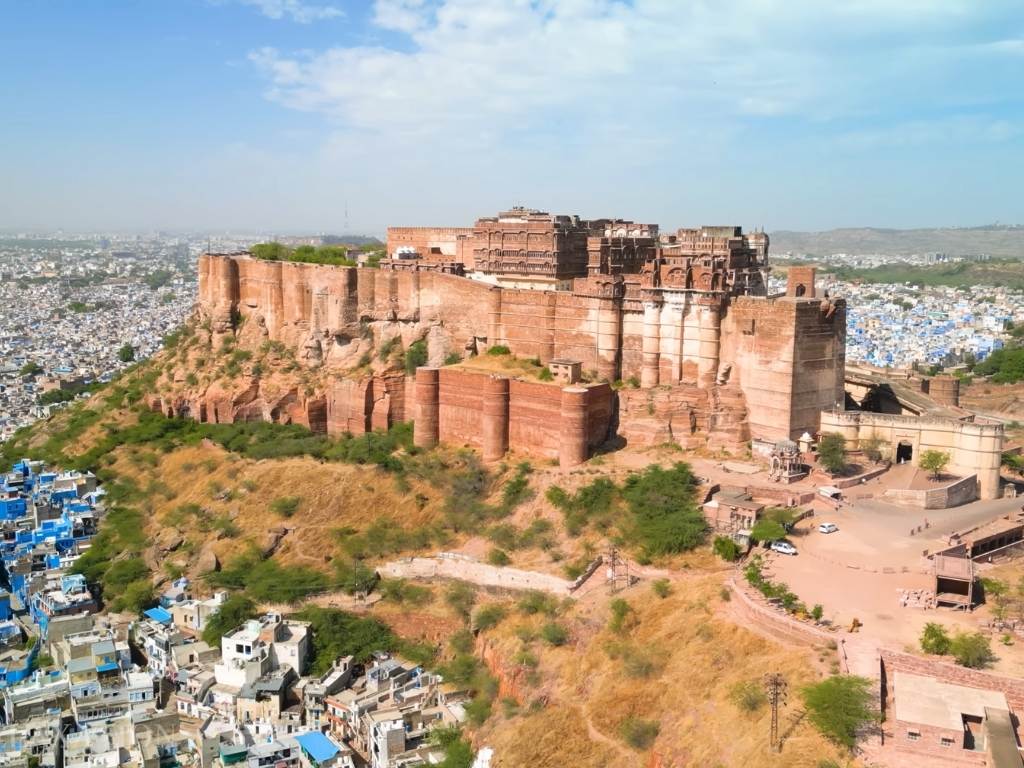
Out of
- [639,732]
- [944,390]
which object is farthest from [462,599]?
[944,390]

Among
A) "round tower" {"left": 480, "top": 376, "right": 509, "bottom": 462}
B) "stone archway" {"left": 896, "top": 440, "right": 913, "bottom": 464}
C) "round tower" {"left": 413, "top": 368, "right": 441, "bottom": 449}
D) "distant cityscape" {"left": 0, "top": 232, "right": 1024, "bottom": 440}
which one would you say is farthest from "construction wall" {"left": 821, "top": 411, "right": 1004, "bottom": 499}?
"round tower" {"left": 413, "top": 368, "right": 441, "bottom": 449}

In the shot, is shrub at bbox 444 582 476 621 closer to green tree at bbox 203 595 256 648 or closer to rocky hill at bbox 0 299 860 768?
rocky hill at bbox 0 299 860 768

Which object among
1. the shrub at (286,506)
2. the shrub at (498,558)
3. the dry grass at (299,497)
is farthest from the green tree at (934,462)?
the shrub at (286,506)

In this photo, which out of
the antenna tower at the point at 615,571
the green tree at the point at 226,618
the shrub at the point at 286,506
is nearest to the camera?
the antenna tower at the point at 615,571

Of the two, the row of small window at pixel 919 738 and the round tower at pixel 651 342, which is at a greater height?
the round tower at pixel 651 342

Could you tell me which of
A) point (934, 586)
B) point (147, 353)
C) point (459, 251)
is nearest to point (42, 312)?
point (147, 353)

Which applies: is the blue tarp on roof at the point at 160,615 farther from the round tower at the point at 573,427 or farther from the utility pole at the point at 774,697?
the utility pole at the point at 774,697
